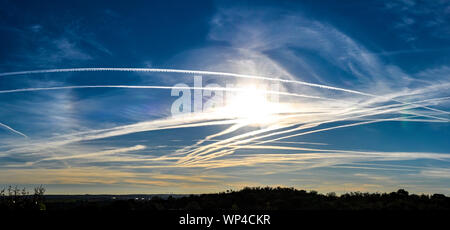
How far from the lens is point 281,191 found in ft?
161

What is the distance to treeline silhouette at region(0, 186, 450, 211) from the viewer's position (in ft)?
112

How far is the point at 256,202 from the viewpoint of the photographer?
4628 centimetres

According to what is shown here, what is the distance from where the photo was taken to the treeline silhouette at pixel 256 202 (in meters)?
34.0

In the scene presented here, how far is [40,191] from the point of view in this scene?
115ft
